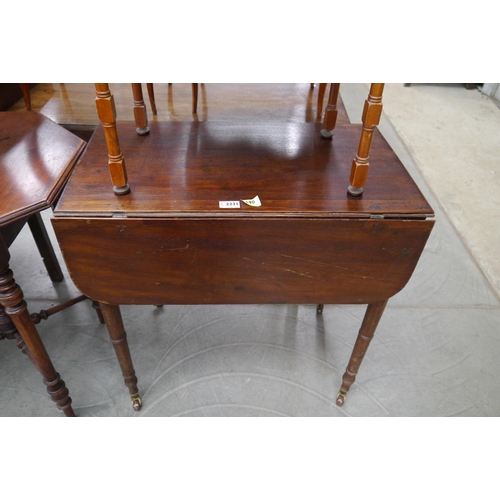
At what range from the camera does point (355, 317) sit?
6.63 feet

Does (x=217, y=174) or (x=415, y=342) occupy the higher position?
(x=217, y=174)

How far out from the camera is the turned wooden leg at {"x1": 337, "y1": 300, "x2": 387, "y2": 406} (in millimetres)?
1345

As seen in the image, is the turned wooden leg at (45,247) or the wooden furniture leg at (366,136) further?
the turned wooden leg at (45,247)

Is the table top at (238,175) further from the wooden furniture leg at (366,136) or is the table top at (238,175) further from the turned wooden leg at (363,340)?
the turned wooden leg at (363,340)

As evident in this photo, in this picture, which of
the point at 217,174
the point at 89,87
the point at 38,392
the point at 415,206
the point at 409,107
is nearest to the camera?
the point at 415,206

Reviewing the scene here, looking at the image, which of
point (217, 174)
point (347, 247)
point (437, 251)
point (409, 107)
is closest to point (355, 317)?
point (437, 251)

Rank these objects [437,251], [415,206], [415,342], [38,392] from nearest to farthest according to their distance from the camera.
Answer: [415,206], [38,392], [415,342], [437,251]

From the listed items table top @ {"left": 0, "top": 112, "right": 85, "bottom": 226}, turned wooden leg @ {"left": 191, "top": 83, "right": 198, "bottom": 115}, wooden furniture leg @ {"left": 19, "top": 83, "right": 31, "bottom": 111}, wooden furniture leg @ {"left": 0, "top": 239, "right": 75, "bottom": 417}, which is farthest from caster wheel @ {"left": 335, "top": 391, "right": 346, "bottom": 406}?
wooden furniture leg @ {"left": 19, "top": 83, "right": 31, "bottom": 111}

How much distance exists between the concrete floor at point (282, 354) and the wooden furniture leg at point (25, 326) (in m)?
0.18

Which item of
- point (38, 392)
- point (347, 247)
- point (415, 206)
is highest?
point (415, 206)

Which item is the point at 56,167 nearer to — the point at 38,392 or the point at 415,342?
the point at 38,392

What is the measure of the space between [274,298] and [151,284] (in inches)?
14.6

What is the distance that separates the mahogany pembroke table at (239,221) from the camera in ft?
3.54

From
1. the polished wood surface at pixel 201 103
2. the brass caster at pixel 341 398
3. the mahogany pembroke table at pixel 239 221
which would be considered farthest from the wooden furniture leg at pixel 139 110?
the brass caster at pixel 341 398
